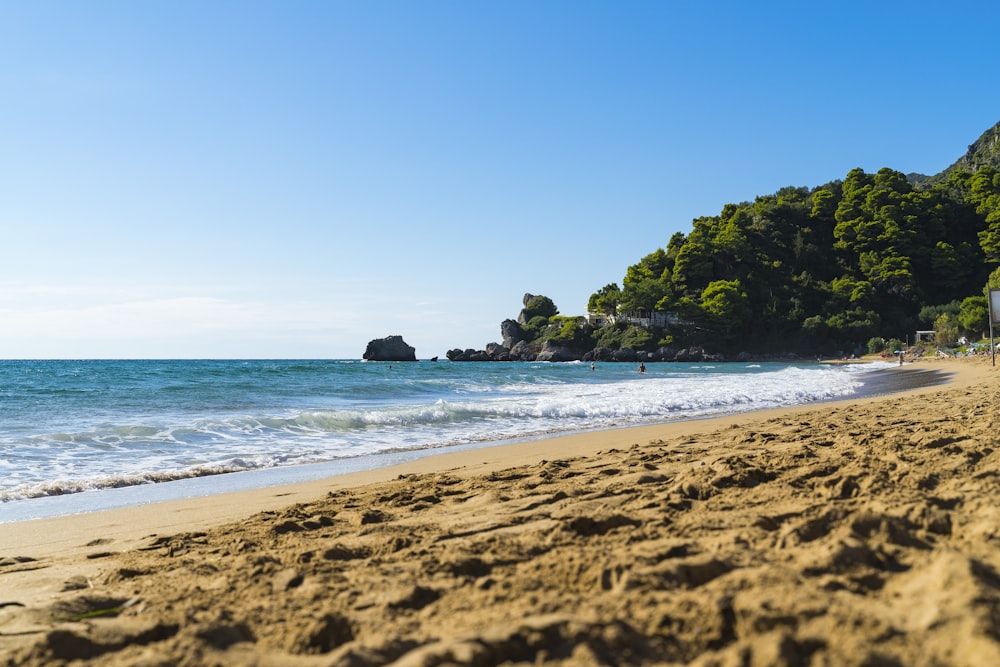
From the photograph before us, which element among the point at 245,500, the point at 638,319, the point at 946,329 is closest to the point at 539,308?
the point at 638,319

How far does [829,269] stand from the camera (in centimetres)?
8550

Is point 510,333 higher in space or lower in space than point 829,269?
lower

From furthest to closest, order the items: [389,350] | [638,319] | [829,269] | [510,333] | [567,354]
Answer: [389,350]
[510,333]
[638,319]
[829,269]
[567,354]

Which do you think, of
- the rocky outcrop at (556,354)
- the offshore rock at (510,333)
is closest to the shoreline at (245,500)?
the rocky outcrop at (556,354)

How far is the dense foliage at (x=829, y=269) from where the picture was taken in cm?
7631

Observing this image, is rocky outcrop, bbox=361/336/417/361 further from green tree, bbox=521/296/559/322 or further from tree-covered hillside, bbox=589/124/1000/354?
tree-covered hillside, bbox=589/124/1000/354

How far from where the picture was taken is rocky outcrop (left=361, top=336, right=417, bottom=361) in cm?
9775

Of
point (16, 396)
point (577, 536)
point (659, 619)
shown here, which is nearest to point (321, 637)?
point (659, 619)

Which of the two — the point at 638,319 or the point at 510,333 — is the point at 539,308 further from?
the point at 638,319

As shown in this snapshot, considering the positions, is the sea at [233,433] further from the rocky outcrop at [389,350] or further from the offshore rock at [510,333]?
the rocky outcrop at [389,350]

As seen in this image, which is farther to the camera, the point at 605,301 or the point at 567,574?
the point at 605,301

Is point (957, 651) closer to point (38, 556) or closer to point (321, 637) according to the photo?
point (321, 637)

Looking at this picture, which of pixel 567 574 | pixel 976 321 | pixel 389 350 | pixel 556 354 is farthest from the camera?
pixel 389 350

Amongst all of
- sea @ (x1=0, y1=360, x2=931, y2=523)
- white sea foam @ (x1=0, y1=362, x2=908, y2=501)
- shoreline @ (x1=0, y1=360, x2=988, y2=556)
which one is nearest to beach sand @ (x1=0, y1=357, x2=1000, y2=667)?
shoreline @ (x1=0, y1=360, x2=988, y2=556)
